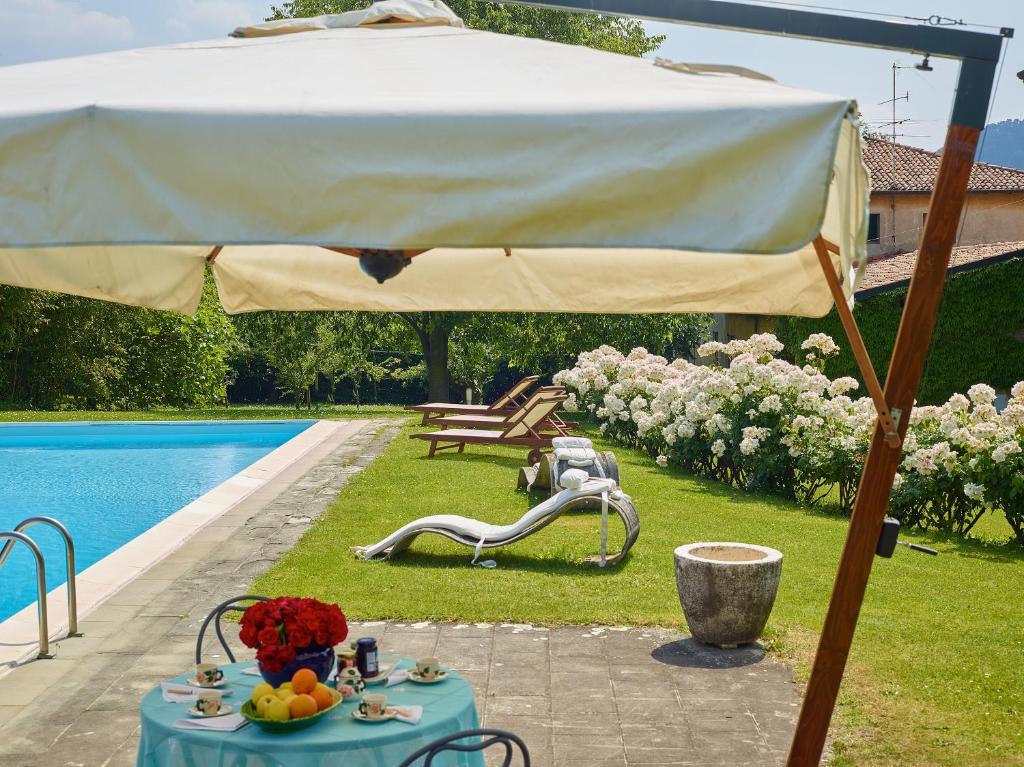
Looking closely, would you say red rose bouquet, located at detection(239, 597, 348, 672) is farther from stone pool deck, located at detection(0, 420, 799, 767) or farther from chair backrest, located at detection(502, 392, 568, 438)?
chair backrest, located at detection(502, 392, 568, 438)

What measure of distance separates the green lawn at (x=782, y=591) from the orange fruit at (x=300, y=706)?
2584 millimetres

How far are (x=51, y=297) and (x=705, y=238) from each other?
2447 centimetres

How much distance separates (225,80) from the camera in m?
2.77

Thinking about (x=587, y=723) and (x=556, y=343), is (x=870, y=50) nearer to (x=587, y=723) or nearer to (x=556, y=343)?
(x=587, y=723)

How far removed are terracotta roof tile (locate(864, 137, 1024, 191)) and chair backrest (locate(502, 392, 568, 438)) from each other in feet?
76.1

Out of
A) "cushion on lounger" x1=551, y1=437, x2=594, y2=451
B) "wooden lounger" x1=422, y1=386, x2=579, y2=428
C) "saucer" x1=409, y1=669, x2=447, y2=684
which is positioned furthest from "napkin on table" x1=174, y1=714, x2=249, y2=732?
"wooden lounger" x1=422, y1=386, x2=579, y2=428

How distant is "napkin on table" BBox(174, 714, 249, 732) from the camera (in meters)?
3.25

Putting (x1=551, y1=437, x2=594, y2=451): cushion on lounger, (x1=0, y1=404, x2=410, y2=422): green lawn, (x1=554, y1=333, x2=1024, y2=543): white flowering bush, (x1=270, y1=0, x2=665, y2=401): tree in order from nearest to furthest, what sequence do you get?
1. (x1=554, y1=333, x2=1024, y2=543): white flowering bush
2. (x1=551, y1=437, x2=594, y2=451): cushion on lounger
3. (x1=0, y1=404, x2=410, y2=422): green lawn
4. (x1=270, y1=0, x2=665, y2=401): tree

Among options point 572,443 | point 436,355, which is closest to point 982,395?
point 572,443

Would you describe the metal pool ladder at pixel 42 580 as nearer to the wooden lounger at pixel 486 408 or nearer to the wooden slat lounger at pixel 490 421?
the wooden slat lounger at pixel 490 421

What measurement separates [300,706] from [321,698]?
105mm

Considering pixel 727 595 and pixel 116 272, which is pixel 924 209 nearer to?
pixel 727 595

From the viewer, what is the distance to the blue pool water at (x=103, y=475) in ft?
37.8

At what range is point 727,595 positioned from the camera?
247 inches
